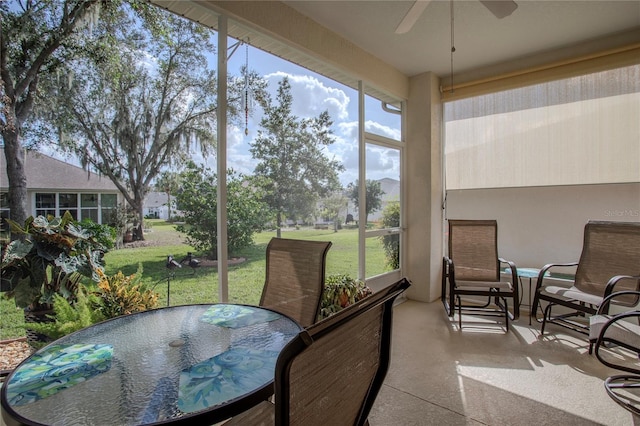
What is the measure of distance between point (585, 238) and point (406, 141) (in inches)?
89.9

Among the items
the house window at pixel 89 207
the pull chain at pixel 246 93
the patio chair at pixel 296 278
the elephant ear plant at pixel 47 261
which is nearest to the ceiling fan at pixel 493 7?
the pull chain at pixel 246 93

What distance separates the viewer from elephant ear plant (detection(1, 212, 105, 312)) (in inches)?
67.2

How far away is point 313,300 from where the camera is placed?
204 cm

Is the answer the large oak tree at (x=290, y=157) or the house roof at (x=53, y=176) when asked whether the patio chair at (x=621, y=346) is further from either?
the house roof at (x=53, y=176)

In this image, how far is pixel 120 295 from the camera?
2.05 meters

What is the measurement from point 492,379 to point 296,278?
1642 mm

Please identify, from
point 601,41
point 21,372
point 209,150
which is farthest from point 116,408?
point 601,41

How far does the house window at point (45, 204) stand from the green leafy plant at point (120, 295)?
458 millimetres

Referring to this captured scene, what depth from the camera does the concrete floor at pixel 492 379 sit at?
6.55 feet

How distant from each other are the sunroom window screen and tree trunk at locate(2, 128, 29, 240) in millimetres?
4342

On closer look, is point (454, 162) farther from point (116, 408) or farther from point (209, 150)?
point (116, 408)

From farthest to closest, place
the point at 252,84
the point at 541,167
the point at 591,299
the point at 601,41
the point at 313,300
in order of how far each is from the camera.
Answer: the point at 541,167 < the point at 601,41 < the point at 591,299 < the point at 252,84 < the point at 313,300

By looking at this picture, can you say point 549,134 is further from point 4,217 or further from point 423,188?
point 4,217

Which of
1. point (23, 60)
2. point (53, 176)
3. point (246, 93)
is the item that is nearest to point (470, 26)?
point (246, 93)
